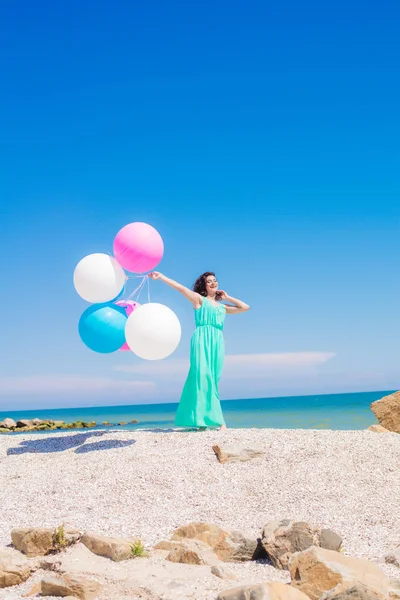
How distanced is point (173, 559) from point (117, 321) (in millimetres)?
4584

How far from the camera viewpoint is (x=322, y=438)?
29.1 ft

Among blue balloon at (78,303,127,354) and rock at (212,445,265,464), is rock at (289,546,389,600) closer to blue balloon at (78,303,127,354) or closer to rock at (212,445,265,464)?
rock at (212,445,265,464)

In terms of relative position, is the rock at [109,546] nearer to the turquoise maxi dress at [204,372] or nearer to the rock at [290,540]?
the rock at [290,540]

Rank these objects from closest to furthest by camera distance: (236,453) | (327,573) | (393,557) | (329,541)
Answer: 1. (327,573)
2. (393,557)
3. (329,541)
4. (236,453)

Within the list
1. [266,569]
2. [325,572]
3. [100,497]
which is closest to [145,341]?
[100,497]

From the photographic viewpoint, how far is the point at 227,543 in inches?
210

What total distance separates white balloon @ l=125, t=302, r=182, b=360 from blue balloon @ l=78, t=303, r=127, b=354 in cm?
47

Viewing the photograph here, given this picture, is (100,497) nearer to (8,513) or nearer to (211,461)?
(8,513)

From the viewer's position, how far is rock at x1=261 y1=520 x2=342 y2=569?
506 centimetres

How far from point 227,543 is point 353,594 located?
186 cm

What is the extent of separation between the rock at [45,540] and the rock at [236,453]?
3058mm

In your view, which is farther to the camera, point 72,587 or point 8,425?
point 8,425

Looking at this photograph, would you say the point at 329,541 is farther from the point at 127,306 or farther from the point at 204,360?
the point at 127,306

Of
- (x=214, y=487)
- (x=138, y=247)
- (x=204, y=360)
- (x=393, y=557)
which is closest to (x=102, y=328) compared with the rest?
(x=138, y=247)
